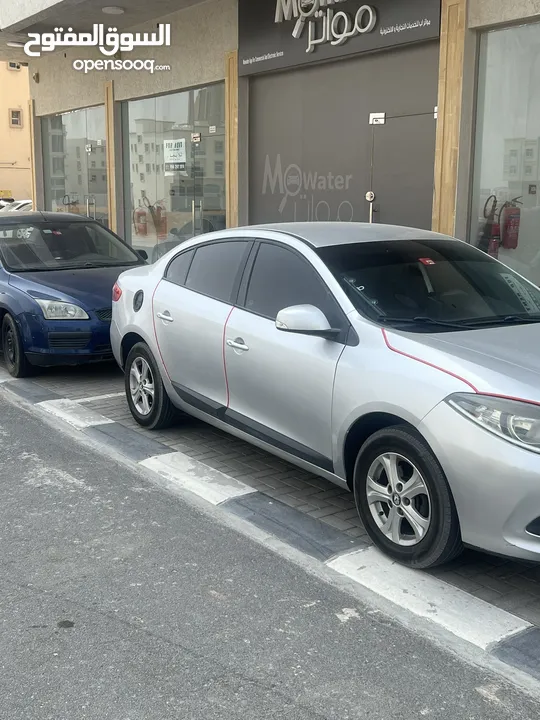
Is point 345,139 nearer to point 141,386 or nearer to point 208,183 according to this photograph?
point 208,183

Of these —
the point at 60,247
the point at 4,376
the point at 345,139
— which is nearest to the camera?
the point at 4,376

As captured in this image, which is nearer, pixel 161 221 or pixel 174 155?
pixel 174 155

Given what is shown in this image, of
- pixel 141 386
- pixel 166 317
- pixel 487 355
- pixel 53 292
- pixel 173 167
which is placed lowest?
pixel 141 386

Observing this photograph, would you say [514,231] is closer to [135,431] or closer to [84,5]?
[135,431]

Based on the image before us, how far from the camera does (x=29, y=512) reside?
4.72 m

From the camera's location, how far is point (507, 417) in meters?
3.46

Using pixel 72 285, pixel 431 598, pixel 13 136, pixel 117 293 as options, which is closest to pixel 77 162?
pixel 72 285

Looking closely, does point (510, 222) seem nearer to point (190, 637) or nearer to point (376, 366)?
point (376, 366)

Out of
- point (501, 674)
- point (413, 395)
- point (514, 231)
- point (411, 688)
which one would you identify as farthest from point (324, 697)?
point (514, 231)

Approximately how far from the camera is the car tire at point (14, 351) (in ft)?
26.4

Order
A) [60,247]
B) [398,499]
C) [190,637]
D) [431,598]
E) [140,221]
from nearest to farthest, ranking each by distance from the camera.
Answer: [190,637], [431,598], [398,499], [60,247], [140,221]

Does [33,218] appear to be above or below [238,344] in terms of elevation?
above

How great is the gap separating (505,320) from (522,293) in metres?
0.57

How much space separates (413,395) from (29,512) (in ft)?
7.80
